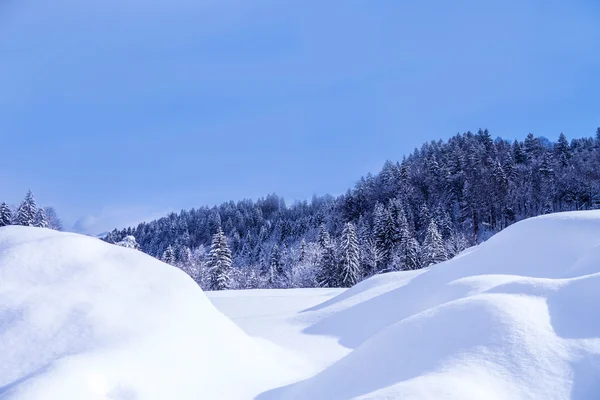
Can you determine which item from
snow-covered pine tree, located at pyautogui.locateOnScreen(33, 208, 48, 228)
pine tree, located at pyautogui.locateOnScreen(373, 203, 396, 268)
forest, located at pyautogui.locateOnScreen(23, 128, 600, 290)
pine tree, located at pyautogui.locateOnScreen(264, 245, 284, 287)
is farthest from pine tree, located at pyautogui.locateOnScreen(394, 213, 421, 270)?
snow-covered pine tree, located at pyautogui.locateOnScreen(33, 208, 48, 228)

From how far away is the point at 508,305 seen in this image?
4.52 meters

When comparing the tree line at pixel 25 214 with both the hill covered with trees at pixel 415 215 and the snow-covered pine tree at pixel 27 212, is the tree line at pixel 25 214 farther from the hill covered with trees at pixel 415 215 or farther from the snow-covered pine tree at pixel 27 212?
the hill covered with trees at pixel 415 215

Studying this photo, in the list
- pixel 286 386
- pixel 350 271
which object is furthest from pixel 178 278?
pixel 350 271

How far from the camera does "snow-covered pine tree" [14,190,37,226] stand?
38.4 metres

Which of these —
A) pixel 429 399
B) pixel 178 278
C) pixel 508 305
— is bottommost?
pixel 429 399

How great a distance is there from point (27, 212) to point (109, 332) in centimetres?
4322

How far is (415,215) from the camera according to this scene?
66.6 metres

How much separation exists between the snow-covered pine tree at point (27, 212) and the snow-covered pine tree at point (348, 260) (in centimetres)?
3270

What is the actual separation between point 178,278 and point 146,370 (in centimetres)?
A: 222

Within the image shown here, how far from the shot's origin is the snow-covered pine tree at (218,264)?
119 ft

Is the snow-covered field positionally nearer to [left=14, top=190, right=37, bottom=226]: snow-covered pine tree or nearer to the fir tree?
[left=14, top=190, right=37, bottom=226]: snow-covered pine tree

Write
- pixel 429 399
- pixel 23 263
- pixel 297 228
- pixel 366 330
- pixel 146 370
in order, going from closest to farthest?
pixel 429 399 → pixel 146 370 → pixel 23 263 → pixel 366 330 → pixel 297 228

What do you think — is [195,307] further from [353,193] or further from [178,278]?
[353,193]

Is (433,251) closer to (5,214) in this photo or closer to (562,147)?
(5,214)
